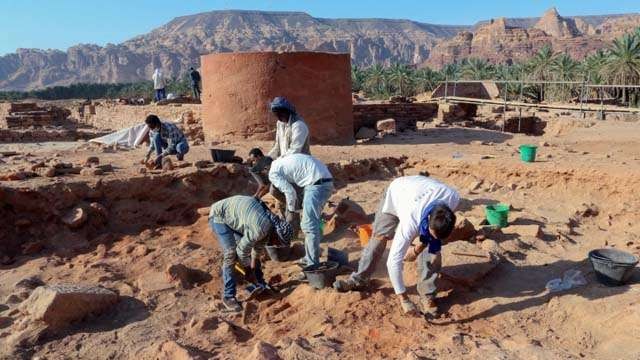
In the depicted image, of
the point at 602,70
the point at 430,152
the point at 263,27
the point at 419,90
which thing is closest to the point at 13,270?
the point at 430,152

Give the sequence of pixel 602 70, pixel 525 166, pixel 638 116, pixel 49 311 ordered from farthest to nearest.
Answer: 1. pixel 602 70
2. pixel 638 116
3. pixel 525 166
4. pixel 49 311

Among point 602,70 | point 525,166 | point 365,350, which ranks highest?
point 602,70

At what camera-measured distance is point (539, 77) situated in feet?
94.8

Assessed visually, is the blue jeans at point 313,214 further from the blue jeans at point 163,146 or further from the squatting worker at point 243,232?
the blue jeans at point 163,146

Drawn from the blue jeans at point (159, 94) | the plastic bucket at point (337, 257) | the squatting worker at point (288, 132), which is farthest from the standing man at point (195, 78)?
the plastic bucket at point (337, 257)

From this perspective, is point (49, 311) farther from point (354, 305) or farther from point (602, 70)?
point (602, 70)

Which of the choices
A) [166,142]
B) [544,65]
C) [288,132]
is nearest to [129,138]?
[166,142]

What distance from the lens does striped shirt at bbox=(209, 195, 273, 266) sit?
151 inches

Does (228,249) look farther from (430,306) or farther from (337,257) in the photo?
(430,306)

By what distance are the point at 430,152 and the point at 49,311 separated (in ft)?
20.8

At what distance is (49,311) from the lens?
3984 mm

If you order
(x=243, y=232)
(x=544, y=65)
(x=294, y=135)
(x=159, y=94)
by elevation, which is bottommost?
(x=243, y=232)

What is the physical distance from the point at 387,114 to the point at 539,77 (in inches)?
787

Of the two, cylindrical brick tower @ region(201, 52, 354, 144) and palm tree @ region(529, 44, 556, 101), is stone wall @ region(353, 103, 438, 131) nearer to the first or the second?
cylindrical brick tower @ region(201, 52, 354, 144)
